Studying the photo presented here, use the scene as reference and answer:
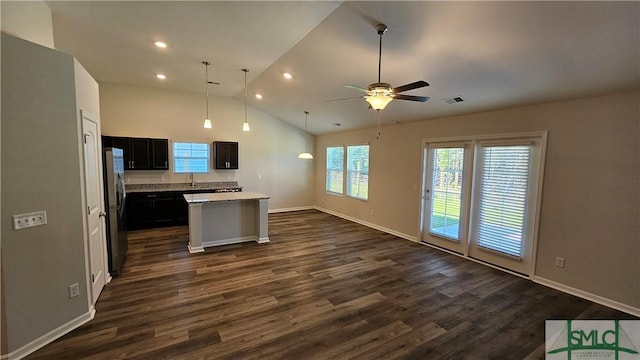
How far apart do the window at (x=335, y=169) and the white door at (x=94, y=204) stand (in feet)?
18.2

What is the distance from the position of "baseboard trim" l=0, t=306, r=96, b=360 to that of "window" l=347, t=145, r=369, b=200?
551 centimetres

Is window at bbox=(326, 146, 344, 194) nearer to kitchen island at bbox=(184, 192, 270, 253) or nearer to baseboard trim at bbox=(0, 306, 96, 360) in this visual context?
kitchen island at bbox=(184, 192, 270, 253)

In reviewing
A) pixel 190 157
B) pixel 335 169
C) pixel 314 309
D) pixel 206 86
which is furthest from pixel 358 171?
pixel 314 309

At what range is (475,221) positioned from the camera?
4.52 m

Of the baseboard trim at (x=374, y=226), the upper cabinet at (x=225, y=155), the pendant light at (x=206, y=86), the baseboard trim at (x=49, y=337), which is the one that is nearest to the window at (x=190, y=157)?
the upper cabinet at (x=225, y=155)

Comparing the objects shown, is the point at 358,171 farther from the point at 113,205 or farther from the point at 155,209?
the point at 113,205

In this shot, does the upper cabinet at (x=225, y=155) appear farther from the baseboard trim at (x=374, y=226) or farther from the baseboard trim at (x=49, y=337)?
the baseboard trim at (x=49, y=337)

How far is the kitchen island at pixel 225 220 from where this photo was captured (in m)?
4.71

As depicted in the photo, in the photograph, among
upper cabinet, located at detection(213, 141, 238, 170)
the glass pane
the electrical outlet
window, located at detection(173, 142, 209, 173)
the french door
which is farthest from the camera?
upper cabinet, located at detection(213, 141, 238, 170)

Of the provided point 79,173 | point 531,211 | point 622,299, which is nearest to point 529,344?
point 622,299

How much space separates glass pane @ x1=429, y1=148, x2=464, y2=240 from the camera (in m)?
4.80

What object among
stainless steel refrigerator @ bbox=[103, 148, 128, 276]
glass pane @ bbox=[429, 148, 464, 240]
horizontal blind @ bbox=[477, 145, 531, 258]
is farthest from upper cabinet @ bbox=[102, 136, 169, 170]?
horizontal blind @ bbox=[477, 145, 531, 258]

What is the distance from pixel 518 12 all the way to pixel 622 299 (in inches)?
130

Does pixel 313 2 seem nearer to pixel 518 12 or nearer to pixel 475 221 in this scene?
pixel 518 12
